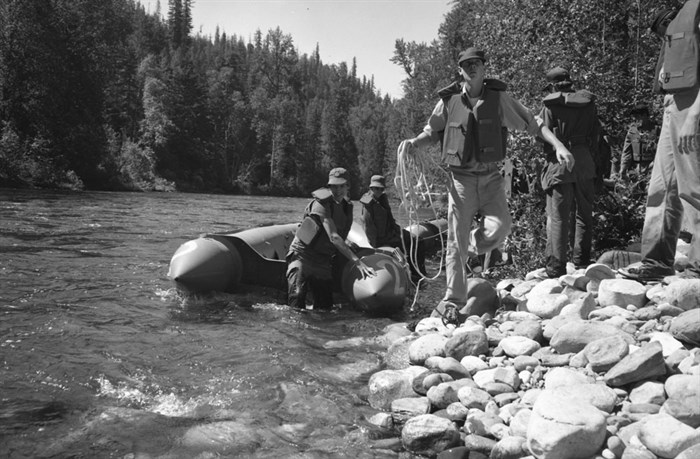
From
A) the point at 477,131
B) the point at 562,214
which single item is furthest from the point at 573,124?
the point at 477,131

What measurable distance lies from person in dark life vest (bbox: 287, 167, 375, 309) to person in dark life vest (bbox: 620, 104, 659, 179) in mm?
3914

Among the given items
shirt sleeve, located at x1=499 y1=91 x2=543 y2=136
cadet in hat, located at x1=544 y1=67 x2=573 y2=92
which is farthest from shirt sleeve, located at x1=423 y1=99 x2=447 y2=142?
cadet in hat, located at x1=544 y1=67 x2=573 y2=92

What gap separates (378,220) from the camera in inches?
369

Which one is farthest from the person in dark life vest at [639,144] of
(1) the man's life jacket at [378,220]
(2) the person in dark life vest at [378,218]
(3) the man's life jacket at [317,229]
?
(3) the man's life jacket at [317,229]

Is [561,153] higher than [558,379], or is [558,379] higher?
[561,153]

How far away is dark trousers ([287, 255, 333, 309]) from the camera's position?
278 inches

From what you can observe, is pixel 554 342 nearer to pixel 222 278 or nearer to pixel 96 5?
pixel 222 278

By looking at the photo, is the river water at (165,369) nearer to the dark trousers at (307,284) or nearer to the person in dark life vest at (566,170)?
the dark trousers at (307,284)

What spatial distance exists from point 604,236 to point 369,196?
11.5 feet

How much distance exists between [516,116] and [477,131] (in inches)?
15.8

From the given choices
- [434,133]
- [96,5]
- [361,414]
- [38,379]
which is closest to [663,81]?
[434,133]

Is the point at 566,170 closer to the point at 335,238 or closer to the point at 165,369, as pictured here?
the point at 335,238

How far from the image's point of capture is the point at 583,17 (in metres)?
8.40

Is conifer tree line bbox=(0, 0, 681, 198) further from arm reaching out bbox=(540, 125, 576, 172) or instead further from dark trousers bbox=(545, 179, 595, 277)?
arm reaching out bbox=(540, 125, 576, 172)
